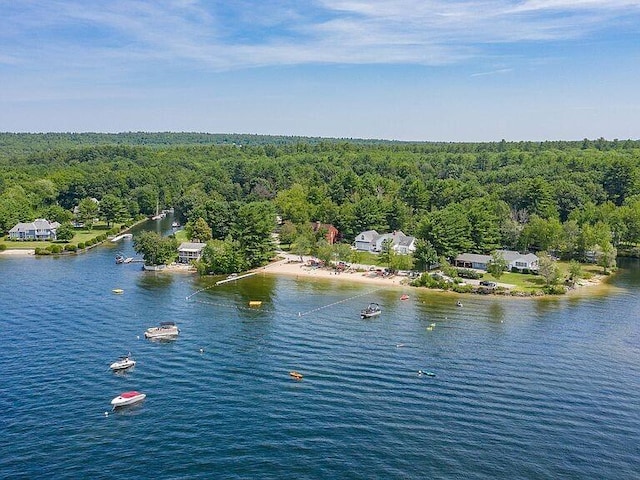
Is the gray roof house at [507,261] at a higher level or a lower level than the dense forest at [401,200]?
lower

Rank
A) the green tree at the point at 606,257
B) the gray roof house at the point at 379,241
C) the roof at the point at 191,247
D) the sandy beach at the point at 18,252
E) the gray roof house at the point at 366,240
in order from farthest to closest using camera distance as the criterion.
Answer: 1. the sandy beach at the point at 18,252
2. the gray roof house at the point at 366,240
3. the gray roof house at the point at 379,241
4. the roof at the point at 191,247
5. the green tree at the point at 606,257

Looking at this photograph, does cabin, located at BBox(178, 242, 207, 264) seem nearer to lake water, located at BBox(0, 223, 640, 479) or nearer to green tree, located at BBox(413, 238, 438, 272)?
lake water, located at BBox(0, 223, 640, 479)

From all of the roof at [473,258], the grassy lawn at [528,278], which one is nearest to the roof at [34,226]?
the roof at [473,258]

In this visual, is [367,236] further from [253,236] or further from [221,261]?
[221,261]

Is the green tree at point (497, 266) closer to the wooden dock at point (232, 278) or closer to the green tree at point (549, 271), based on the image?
the green tree at point (549, 271)

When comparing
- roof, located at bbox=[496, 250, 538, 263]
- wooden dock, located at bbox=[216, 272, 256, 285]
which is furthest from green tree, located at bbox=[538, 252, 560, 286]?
wooden dock, located at bbox=[216, 272, 256, 285]

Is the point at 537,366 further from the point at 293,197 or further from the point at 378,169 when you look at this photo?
the point at 378,169

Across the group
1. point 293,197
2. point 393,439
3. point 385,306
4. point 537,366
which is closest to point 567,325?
point 537,366

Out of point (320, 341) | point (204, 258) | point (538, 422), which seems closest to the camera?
point (538, 422)
